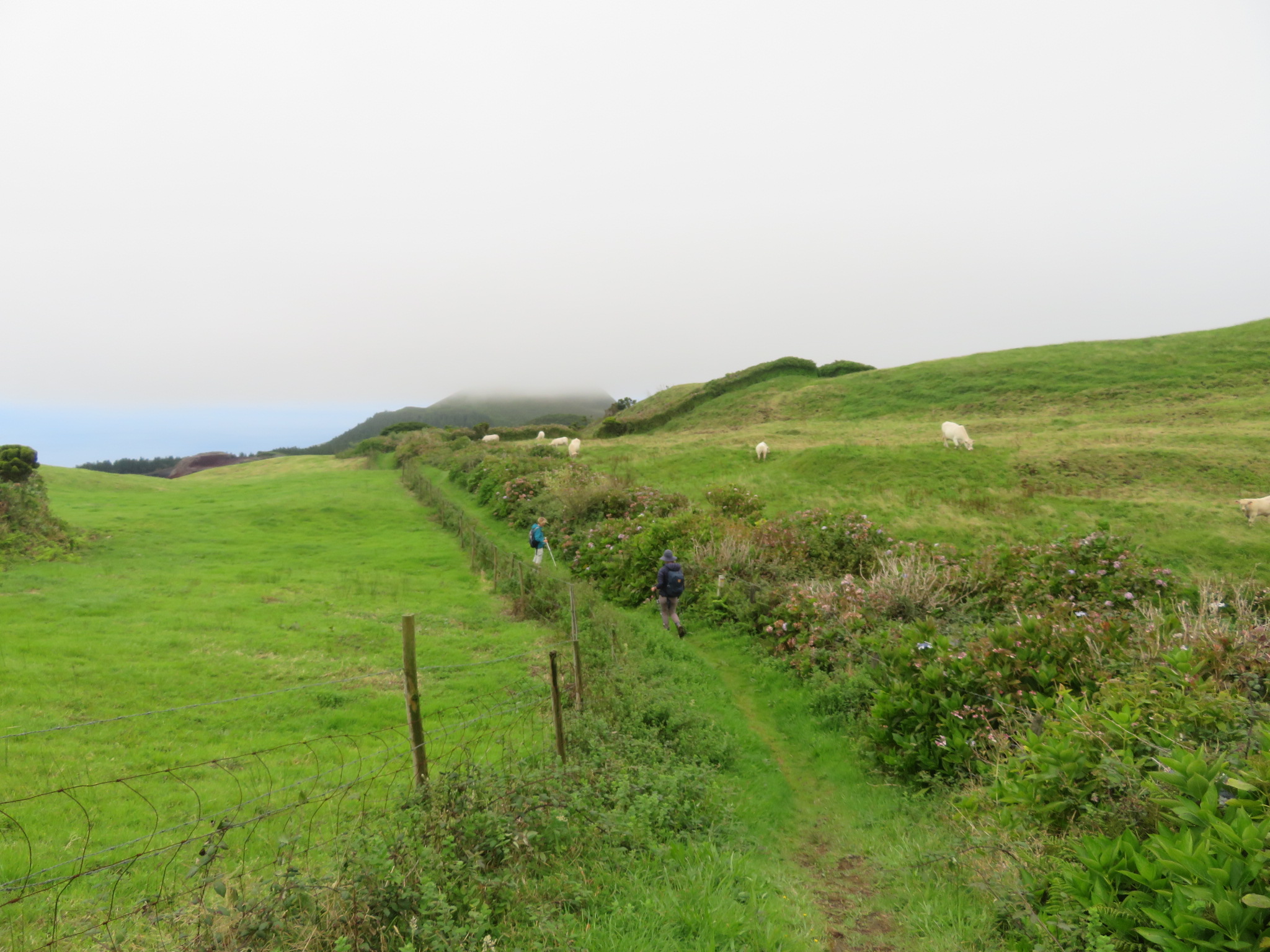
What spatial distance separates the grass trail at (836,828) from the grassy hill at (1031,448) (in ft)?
37.7

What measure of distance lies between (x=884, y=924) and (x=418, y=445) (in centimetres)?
4611

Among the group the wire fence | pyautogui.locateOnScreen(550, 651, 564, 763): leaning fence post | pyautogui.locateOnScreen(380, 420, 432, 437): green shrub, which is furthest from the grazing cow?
pyautogui.locateOnScreen(380, 420, 432, 437): green shrub

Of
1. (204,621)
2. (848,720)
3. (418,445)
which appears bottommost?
(848,720)

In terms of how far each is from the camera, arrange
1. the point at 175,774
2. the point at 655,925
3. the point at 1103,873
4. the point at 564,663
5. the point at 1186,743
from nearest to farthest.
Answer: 1. the point at 1103,873
2. the point at 655,925
3. the point at 1186,743
4. the point at 175,774
5. the point at 564,663

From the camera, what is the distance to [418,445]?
46.7 m

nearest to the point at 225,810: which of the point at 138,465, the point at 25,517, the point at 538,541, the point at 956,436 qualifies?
the point at 538,541

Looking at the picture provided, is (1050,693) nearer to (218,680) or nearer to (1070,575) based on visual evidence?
(1070,575)

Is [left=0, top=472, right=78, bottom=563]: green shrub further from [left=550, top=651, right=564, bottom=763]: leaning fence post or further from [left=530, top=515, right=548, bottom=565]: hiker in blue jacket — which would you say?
[left=550, top=651, right=564, bottom=763]: leaning fence post

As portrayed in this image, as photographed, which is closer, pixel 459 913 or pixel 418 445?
pixel 459 913

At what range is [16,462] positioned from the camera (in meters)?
19.0

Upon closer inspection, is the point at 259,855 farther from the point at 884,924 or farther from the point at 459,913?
the point at 884,924

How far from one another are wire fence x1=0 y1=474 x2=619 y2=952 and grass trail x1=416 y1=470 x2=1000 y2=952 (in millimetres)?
2656

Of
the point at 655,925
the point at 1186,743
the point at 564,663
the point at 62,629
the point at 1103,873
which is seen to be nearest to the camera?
the point at 1103,873

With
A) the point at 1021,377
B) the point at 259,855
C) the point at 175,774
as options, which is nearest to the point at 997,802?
the point at 259,855
